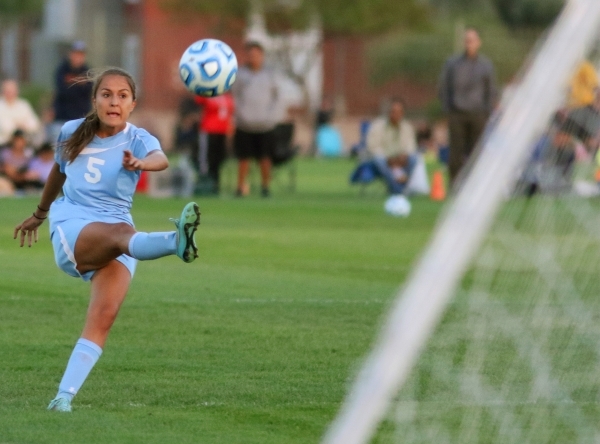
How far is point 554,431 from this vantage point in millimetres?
6008

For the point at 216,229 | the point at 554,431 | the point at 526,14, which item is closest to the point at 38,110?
the point at 526,14

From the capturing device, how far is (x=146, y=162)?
6.32 metres

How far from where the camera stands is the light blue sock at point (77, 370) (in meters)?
6.24

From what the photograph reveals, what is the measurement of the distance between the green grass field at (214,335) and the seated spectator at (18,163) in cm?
473

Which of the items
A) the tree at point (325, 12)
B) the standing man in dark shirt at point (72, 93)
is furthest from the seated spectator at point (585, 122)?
the tree at point (325, 12)

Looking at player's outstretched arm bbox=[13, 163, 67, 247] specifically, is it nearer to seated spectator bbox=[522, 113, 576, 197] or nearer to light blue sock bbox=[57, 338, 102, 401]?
light blue sock bbox=[57, 338, 102, 401]

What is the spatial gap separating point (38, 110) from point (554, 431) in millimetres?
39192

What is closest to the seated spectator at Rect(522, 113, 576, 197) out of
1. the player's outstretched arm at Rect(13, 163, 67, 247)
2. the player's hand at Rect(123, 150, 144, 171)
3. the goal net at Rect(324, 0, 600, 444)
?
the goal net at Rect(324, 0, 600, 444)

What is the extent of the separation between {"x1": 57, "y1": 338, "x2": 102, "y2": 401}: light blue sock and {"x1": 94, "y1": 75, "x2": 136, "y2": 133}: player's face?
1067 mm

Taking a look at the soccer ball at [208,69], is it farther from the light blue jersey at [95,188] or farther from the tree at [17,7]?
the tree at [17,7]

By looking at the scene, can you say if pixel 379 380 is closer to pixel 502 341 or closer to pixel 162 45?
pixel 502 341

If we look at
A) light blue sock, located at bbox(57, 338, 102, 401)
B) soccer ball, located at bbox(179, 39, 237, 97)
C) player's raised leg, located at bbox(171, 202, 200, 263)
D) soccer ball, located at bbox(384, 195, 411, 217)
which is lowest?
soccer ball, located at bbox(384, 195, 411, 217)

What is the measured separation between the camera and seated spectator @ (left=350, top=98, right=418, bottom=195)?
22078 millimetres

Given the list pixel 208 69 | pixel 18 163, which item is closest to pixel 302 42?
pixel 18 163
